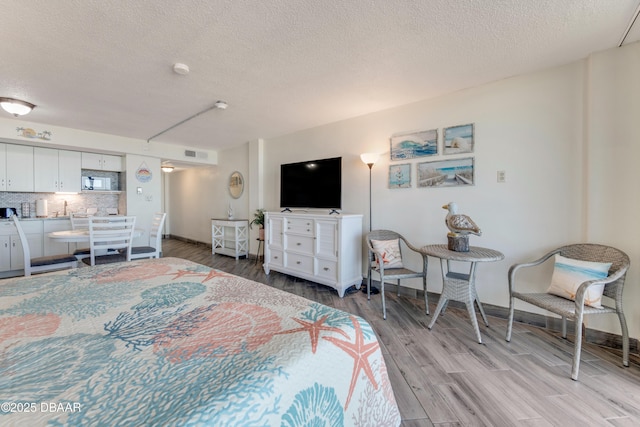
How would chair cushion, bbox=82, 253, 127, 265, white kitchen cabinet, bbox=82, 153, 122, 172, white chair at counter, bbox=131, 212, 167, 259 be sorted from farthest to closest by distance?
white kitchen cabinet, bbox=82, 153, 122, 172 → white chair at counter, bbox=131, 212, 167, 259 → chair cushion, bbox=82, 253, 127, 265

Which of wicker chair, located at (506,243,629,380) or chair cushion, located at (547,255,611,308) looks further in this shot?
chair cushion, located at (547,255,611,308)

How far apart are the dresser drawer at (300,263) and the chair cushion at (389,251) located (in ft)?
3.19

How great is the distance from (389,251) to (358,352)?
2165 millimetres

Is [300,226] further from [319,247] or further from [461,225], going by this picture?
[461,225]

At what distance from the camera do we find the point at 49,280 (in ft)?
4.39

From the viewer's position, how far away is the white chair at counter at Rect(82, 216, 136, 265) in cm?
285

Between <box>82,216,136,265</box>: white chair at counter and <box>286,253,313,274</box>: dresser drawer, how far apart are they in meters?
1.99

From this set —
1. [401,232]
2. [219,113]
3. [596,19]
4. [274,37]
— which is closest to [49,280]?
[274,37]

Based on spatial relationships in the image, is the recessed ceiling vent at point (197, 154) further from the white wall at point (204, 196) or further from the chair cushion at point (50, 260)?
the chair cushion at point (50, 260)

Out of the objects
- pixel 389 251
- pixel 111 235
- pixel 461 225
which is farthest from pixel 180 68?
pixel 461 225

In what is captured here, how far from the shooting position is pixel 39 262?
2.77 m

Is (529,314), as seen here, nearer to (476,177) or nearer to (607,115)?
(476,177)

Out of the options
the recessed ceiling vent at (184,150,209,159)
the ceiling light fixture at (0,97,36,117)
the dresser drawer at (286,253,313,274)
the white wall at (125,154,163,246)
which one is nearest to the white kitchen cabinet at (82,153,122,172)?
the white wall at (125,154,163,246)

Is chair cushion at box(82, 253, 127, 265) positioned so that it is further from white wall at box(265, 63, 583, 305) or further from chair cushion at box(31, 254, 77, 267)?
white wall at box(265, 63, 583, 305)
